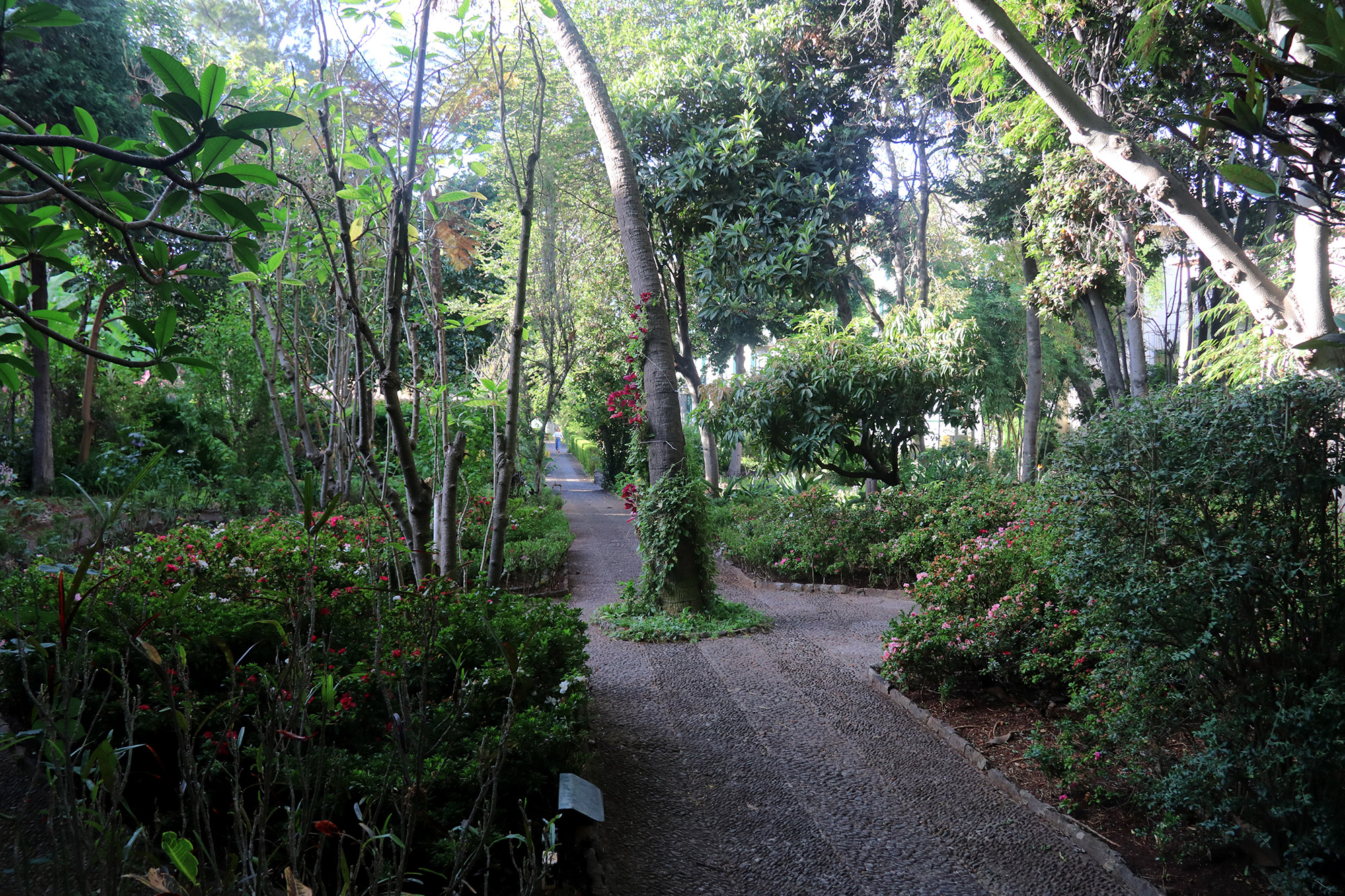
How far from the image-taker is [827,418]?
8.68 m

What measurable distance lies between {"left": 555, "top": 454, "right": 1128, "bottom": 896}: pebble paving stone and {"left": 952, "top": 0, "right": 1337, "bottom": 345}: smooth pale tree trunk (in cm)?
→ 328

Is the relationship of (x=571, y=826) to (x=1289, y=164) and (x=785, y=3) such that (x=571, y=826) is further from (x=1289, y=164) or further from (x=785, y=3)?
(x=785, y=3)

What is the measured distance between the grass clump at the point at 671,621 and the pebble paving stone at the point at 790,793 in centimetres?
36

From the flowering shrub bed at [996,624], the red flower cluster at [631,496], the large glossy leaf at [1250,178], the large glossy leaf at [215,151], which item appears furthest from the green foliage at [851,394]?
the large glossy leaf at [215,151]

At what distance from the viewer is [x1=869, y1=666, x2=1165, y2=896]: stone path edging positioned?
2.55m

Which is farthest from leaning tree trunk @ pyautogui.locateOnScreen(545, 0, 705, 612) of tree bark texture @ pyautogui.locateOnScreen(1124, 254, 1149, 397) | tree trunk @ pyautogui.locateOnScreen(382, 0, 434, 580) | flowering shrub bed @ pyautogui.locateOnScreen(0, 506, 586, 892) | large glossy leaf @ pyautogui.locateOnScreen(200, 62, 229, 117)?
tree bark texture @ pyautogui.locateOnScreen(1124, 254, 1149, 397)

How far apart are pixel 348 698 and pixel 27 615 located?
1.67m

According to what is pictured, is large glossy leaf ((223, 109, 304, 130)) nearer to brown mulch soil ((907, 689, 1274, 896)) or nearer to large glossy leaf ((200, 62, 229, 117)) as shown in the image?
large glossy leaf ((200, 62, 229, 117))

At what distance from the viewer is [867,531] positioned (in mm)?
8117

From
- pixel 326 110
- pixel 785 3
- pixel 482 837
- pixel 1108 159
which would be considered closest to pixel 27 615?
pixel 482 837

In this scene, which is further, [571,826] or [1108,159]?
[1108,159]

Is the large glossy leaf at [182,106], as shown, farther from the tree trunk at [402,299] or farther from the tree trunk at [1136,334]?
the tree trunk at [1136,334]

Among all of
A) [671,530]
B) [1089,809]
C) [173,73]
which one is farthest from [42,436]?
[1089,809]

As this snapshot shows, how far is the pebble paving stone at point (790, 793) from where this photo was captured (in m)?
2.60
